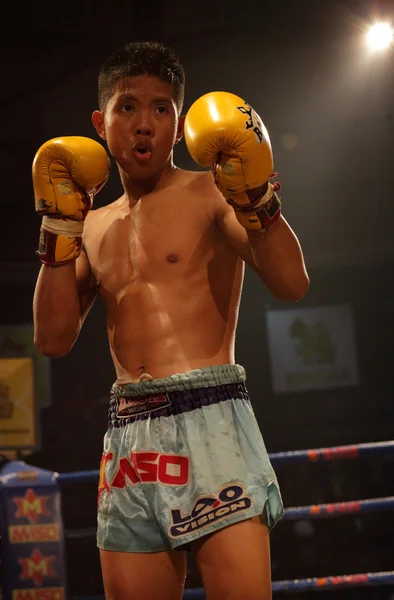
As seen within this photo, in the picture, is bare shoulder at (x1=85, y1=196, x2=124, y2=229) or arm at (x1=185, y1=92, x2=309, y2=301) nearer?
arm at (x1=185, y1=92, x2=309, y2=301)

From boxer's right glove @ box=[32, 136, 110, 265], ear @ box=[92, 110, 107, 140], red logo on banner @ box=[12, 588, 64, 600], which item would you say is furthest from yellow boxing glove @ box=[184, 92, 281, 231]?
red logo on banner @ box=[12, 588, 64, 600]

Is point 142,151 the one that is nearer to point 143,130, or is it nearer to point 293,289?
point 143,130

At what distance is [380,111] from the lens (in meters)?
4.96

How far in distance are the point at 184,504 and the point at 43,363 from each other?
174 inches

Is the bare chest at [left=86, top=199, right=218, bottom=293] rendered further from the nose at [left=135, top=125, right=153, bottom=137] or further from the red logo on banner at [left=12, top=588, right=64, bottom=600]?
the red logo on banner at [left=12, top=588, right=64, bottom=600]

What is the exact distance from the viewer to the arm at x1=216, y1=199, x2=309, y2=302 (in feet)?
4.22

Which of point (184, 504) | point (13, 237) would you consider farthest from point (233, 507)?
point (13, 237)

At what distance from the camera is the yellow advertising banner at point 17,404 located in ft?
14.5

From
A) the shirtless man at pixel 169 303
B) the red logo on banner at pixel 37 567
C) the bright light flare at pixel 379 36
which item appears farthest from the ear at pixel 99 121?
the bright light flare at pixel 379 36

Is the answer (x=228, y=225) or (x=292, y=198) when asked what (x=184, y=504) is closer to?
(x=228, y=225)

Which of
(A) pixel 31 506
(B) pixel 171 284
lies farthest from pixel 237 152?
(A) pixel 31 506

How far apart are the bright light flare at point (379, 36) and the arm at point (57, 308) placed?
322 centimetres

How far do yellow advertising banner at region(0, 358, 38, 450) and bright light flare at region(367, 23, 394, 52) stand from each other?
2.83 meters

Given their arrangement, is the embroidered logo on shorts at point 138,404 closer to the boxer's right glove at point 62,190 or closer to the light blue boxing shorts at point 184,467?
the light blue boxing shorts at point 184,467
